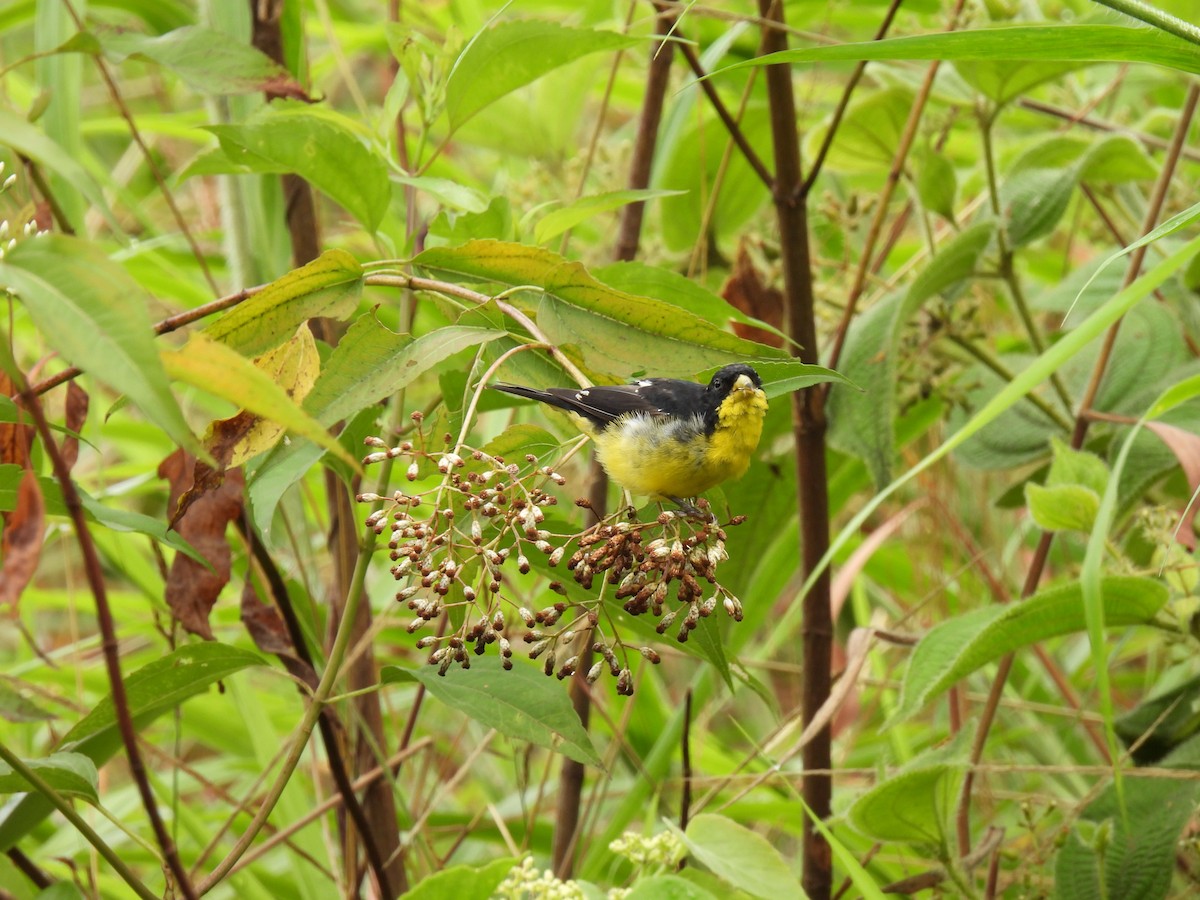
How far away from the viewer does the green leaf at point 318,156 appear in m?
1.26

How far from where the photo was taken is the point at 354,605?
116cm

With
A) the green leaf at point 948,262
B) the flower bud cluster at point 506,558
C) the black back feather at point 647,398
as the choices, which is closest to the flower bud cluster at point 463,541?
the flower bud cluster at point 506,558

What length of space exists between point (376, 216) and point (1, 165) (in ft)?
1.35

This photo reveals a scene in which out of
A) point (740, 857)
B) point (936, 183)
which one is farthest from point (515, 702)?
point (936, 183)

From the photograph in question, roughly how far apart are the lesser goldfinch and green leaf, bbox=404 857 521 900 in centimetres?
53

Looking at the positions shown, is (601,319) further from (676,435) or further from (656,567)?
(676,435)

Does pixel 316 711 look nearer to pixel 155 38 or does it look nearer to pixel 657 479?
pixel 657 479

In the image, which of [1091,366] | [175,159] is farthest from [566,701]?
[175,159]

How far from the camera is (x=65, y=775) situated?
116cm

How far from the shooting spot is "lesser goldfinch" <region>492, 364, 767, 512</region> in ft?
5.26

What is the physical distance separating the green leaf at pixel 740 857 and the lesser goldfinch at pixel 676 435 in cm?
44

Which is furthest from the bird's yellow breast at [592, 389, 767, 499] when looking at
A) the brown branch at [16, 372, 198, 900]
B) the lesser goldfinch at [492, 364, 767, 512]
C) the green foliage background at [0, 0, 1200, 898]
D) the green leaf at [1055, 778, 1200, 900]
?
the brown branch at [16, 372, 198, 900]

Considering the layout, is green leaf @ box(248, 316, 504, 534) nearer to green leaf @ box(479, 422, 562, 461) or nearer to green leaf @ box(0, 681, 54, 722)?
green leaf @ box(479, 422, 562, 461)

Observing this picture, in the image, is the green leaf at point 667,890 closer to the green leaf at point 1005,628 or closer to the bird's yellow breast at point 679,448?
the green leaf at point 1005,628
